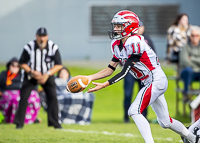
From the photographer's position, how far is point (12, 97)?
10.4 m

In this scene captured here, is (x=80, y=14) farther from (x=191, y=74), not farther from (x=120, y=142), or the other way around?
(x=120, y=142)

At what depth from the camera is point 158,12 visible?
2136 cm

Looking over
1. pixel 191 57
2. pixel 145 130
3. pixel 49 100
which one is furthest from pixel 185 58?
pixel 145 130

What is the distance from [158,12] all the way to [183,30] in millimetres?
11089

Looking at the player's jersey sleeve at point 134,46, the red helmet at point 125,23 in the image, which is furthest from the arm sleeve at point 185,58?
the player's jersey sleeve at point 134,46

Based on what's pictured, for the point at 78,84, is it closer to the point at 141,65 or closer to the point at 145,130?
the point at 141,65

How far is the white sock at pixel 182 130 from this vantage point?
5.72 metres

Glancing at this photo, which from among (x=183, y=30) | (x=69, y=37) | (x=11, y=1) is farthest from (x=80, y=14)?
(x=183, y=30)

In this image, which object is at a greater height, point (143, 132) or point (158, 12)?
point (158, 12)

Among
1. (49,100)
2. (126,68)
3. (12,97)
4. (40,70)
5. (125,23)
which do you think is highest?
(125,23)

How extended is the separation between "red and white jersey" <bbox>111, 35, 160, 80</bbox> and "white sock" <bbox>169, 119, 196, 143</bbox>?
0.71 metres

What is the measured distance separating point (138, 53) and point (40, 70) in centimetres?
354

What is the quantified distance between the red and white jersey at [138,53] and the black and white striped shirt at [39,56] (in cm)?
303

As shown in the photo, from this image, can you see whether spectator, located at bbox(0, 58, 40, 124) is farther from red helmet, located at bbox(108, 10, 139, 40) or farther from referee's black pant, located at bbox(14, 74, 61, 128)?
red helmet, located at bbox(108, 10, 139, 40)
